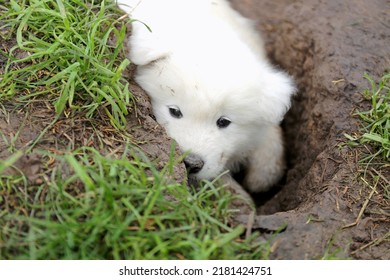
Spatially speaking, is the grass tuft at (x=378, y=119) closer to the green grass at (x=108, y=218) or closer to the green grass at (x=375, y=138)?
the green grass at (x=375, y=138)

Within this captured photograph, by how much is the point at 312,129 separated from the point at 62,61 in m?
1.90

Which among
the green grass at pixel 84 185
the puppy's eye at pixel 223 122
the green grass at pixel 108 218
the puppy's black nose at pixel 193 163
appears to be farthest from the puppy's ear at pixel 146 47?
the green grass at pixel 108 218

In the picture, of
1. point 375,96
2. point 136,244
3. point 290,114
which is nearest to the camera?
point 136,244

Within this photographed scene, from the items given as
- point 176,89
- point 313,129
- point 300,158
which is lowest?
point 300,158

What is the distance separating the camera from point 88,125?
3.04 metres

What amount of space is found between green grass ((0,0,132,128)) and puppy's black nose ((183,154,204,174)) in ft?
1.58

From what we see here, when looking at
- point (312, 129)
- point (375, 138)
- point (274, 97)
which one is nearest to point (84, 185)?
point (274, 97)

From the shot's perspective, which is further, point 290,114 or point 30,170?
point 290,114

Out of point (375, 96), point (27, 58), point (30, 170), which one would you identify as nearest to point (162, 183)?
point (30, 170)

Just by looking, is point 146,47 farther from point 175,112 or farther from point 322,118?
point 322,118

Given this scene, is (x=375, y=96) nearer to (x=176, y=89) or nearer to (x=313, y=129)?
(x=313, y=129)

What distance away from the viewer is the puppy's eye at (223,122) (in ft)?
12.0

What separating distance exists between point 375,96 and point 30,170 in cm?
215

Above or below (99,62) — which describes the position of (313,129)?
below
